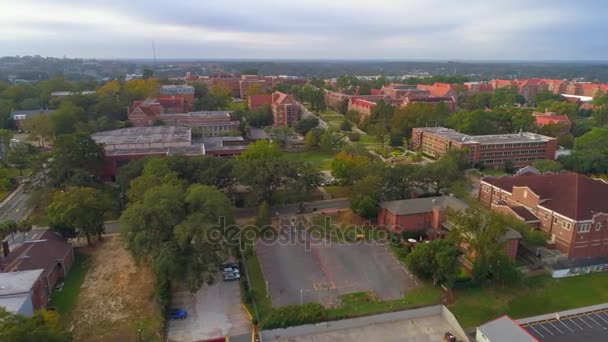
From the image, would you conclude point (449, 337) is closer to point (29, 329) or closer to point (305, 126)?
point (29, 329)

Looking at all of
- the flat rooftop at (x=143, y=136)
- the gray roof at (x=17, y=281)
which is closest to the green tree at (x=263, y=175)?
the gray roof at (x=17, y=281)

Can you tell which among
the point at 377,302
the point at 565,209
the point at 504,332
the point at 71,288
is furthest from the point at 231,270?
the point at 565,209

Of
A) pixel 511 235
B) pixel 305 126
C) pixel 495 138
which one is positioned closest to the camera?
pixel 511 235

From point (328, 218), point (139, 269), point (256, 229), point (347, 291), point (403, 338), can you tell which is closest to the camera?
point (403, 338)

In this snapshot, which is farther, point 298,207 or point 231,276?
point 298,207

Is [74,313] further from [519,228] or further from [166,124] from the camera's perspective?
[166,124]

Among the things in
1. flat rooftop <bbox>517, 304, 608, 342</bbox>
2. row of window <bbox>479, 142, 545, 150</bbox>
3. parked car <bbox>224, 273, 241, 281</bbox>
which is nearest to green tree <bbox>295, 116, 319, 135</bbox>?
Answer: row of window <bbox>479, 142, 545, 150</bbox>

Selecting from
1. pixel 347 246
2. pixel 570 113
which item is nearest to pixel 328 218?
pixel 347 246
